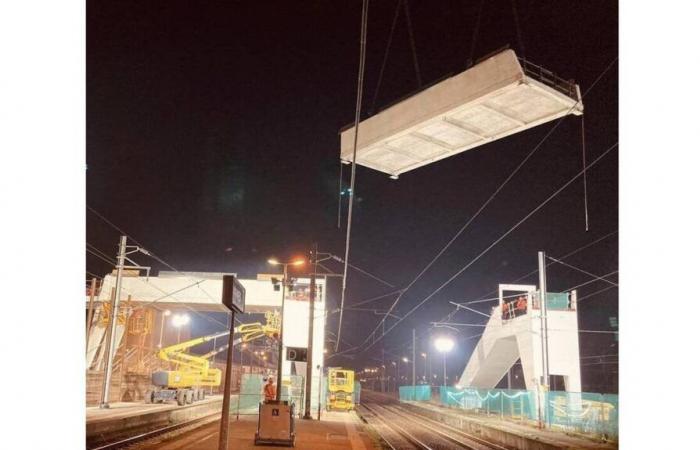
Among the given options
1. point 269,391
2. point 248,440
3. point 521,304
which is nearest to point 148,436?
point 248,440

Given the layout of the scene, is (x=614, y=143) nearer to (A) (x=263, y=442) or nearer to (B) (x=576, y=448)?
(A) (x=263, y=442)

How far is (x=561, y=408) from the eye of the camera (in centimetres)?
2095

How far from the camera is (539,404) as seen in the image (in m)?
21.4

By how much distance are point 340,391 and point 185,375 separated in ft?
34.6

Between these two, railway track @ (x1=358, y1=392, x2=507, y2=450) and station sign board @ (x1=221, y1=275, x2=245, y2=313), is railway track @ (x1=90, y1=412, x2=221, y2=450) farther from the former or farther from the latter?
station sign board @ (x1=221, y1=275, x2=245, y2=313)

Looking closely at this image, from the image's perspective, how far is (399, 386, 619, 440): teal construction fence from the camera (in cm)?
1789

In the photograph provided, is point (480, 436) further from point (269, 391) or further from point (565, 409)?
point (269, 391)

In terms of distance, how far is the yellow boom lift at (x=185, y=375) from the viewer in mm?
31406

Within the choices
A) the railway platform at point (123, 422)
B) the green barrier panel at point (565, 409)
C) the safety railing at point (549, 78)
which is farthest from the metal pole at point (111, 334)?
the safety railing at point (549, 78)

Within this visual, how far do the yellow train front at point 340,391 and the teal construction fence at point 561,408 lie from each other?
9.09m

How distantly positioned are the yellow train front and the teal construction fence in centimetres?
909

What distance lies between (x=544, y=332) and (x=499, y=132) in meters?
12.1

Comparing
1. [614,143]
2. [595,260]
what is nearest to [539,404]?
[595,260]

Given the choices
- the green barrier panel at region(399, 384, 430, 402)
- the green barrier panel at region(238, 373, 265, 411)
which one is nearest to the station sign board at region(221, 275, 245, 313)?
the green barrier panel at region(238, 373, 265, 411)
